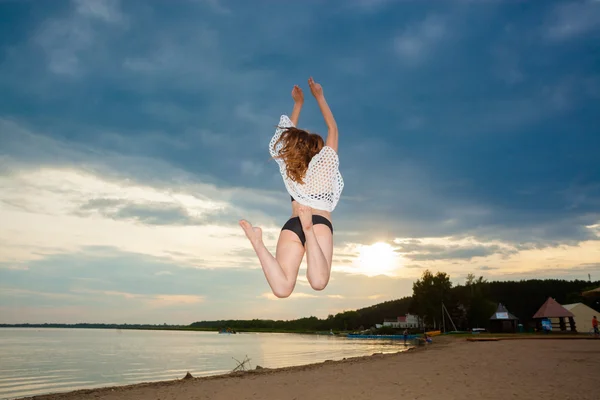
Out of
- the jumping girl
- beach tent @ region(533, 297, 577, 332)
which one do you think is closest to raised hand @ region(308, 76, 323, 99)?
the jumping girl

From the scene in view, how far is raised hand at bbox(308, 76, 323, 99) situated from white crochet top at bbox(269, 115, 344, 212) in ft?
1.70

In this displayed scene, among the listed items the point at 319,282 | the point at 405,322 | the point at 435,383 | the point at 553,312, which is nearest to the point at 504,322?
the point at 553,312

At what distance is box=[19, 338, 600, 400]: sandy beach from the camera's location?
1216cm

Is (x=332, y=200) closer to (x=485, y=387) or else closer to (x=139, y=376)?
(x=485, y=387)

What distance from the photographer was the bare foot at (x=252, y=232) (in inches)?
138

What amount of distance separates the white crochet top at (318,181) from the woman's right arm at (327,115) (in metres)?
0.22

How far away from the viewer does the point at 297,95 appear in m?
4.47

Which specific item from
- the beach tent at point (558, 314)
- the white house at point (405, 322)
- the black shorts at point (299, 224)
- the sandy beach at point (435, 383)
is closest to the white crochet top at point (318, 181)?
the black shorts at point (299, 224)

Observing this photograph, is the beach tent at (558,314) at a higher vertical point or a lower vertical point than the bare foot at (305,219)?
lower

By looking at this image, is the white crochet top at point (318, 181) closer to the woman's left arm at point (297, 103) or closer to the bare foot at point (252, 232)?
the bare foot at point (252, 232)

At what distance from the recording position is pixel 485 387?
42.5 ft

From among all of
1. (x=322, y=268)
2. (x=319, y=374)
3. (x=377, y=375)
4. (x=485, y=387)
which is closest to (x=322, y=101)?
(x=322, y=268)

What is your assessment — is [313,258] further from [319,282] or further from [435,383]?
[435,383]

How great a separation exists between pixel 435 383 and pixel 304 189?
13.1 m
